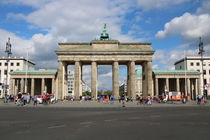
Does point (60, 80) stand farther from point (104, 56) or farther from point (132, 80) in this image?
point (132, 80)

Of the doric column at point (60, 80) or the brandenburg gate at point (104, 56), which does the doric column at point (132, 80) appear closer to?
the brandenburg gate at point (104, 56)

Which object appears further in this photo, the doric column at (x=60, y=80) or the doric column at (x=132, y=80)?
the doric column at (x=132, y=80)

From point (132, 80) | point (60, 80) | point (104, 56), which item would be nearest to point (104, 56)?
point (104, 56)

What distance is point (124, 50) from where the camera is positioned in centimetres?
5891

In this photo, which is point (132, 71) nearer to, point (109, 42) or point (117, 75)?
point (117, 75)

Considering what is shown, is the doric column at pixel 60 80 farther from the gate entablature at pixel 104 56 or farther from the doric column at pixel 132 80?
the doric column at pixel 132 80

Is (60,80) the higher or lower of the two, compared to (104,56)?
lower

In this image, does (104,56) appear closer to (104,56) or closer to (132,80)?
(104,56)

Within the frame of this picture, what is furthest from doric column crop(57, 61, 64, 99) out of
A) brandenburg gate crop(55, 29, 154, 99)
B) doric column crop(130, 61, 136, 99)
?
doric column crop(130, 61, 136, 99)

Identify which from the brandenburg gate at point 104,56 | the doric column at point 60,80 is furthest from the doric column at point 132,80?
the doric column at point 60,80

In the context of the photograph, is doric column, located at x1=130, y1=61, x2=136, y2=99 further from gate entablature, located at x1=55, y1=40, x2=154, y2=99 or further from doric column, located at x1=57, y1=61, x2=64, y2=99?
doric column, located at x1=57, y1=61, x2=64, y2=99

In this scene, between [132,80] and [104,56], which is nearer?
[104,56]
